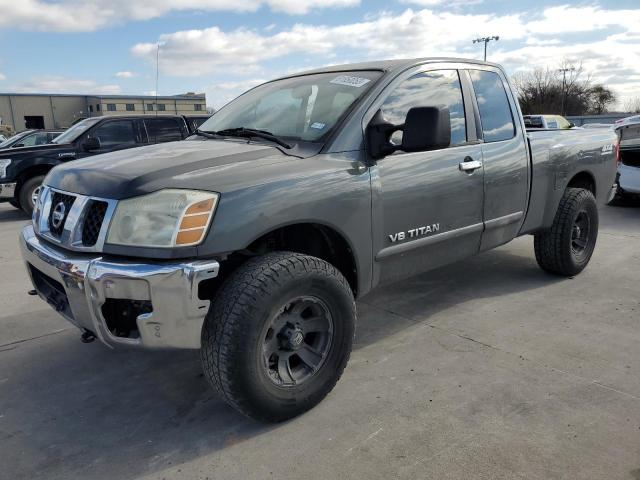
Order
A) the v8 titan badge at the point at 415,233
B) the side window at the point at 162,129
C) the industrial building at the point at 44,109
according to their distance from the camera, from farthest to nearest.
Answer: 1. the industrial building at the point at 44,109
2. the side window at the point at 162,129
3. the v8 titan badge at the point at 415,233

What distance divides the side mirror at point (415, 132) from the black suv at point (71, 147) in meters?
6.97

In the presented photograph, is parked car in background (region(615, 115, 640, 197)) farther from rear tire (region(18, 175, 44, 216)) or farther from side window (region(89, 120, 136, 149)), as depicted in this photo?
rear tire (region(18, 175, 44, 216))

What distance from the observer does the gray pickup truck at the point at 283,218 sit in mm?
2301

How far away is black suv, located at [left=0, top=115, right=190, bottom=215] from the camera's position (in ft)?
29.6

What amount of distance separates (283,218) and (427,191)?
110 cm

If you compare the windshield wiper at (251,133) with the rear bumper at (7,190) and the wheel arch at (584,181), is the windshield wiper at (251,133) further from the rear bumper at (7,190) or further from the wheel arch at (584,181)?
the rear bumper at (7,190)

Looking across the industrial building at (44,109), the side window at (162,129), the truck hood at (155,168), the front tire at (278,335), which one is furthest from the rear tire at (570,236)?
the industrial building at (44,109)

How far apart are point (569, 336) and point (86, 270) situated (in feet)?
9.97

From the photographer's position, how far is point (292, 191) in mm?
2561

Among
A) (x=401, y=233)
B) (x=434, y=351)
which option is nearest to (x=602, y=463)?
(x=434, y=351)

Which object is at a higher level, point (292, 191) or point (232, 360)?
point (292, 191)

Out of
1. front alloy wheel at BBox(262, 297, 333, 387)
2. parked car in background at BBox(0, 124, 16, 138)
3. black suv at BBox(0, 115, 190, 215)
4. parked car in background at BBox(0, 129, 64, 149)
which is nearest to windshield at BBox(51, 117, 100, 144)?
black suv at BBox(0, 115, 190, 215)

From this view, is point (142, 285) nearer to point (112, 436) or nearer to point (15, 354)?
point (112, 436)

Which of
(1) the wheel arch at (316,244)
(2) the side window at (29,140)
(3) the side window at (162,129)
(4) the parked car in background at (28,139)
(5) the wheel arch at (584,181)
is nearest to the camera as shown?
(1) the wheel arch at (316,244)
